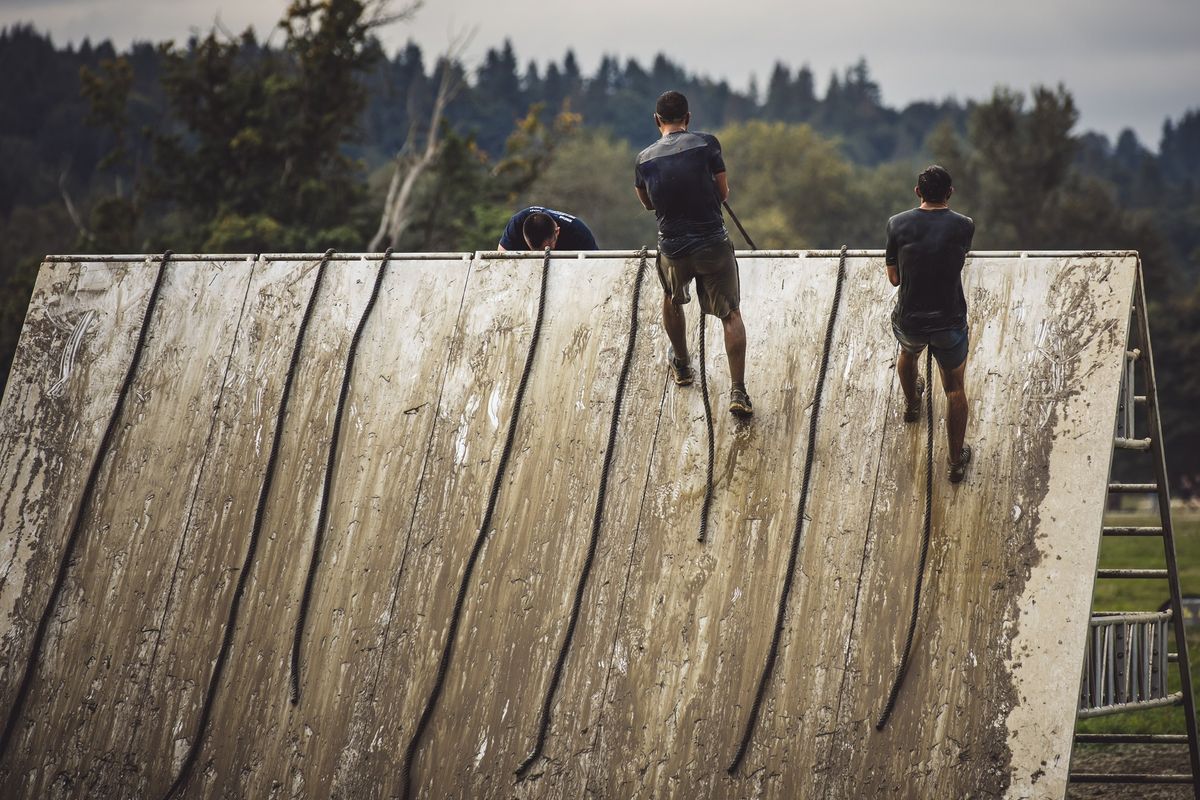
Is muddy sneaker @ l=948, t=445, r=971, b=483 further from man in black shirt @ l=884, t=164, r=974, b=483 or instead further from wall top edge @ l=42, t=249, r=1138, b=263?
wall top edge @ l=42, t=249, r=1138, b=263

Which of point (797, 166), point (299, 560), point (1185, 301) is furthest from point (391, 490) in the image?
point (797, 166)

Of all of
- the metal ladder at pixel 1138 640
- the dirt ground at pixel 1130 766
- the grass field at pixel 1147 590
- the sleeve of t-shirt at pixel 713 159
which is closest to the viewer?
the metal ladder at pixel 1138 640

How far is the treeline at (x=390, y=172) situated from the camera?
100.0 ft

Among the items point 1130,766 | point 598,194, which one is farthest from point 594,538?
point 598,194

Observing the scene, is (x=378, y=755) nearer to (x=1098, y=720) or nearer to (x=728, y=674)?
(x=728, y=674)

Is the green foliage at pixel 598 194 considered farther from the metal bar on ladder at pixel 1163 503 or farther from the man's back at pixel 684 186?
the metal bar on ladder at pixel 1163 503

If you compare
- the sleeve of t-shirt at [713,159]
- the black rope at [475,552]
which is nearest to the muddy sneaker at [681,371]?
the black rope at [475,552]

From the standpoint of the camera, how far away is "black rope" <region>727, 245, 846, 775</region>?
6.58 m

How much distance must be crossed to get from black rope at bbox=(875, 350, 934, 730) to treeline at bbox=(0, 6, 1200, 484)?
22799 millimetres

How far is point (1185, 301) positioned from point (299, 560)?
134 feet

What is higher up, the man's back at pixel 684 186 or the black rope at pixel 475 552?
→ the man's back at pixel 684 186

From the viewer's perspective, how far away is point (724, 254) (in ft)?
23.2

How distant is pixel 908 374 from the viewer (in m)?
6.96

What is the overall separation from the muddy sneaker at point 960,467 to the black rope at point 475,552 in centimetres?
256
